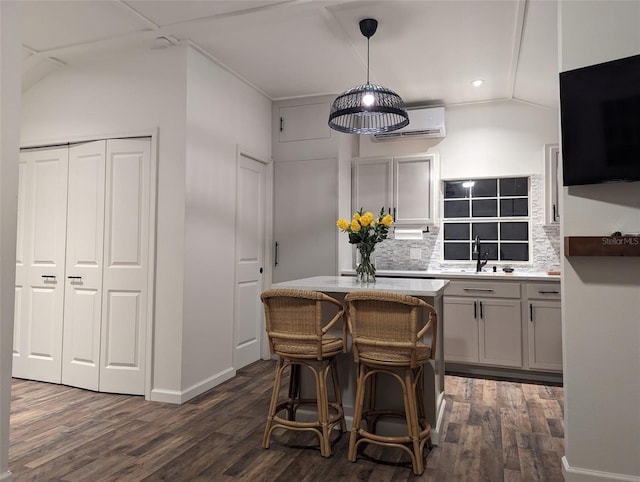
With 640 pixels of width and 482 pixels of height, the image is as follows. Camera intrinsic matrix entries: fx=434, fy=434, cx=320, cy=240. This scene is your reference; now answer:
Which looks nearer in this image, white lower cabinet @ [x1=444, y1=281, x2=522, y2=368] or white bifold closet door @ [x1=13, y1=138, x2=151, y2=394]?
white bifold closet door @ [x1=13, y1=138, x2=151, y2=394]

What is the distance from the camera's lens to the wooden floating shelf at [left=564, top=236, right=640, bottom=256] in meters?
2.16

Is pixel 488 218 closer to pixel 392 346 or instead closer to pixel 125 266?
pixel 392 346

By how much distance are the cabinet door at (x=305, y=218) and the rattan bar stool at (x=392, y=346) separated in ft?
7.66

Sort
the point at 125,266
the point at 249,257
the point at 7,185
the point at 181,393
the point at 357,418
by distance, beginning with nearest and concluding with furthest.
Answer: the point at 7,185 < the point at 357,418 < the point at 181,393 < the point at 125,266 < the point at 249,257

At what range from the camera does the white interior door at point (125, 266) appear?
369cm

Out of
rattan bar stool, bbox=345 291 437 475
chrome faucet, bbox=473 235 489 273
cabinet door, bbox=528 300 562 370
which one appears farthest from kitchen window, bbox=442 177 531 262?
rattan bar stool, bbox=345 291 437 475

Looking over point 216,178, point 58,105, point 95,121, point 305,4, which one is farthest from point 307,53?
point 58,105

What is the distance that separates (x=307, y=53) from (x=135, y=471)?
11.2ft

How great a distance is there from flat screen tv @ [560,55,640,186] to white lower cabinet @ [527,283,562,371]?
2.15 meters

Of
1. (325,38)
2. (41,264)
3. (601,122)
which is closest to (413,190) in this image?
(325,38)

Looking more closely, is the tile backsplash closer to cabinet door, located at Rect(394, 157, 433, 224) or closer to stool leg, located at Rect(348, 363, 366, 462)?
cabinet door, located at Rect(394, 157, 433, 224)

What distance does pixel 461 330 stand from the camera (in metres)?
4.39

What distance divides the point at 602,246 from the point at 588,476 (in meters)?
1.18

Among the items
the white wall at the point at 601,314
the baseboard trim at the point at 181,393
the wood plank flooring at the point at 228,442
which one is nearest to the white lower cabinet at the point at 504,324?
the wood plank flooring at the point at 228,442
